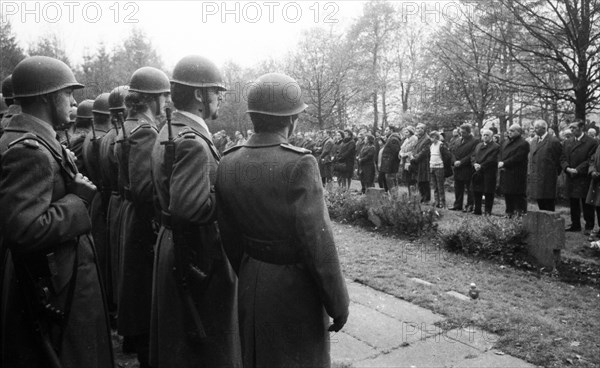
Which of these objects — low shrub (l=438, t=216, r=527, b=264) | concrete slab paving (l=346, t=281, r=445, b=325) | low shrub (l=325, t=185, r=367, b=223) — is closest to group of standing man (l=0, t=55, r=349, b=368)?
concrete slab paving (l=346, t=281, r=445, b=325)

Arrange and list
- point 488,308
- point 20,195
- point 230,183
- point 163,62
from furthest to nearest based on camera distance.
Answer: point 163,62 < point 488,308 < point 230,183 < point 20,195

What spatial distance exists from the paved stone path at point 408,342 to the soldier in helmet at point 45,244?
2454 millimetres

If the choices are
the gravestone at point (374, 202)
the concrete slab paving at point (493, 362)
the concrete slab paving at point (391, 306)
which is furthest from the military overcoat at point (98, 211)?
the gravestone at point (374, 202)

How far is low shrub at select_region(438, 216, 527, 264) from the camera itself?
25.6 feet

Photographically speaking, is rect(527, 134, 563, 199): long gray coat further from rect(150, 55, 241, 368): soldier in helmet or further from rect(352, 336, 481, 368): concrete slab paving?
rect(150, 55, 241, 368): soldier in helmet

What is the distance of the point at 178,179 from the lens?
9.99ft

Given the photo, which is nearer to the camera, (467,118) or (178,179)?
(178,179)

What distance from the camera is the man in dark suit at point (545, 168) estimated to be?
10500mm

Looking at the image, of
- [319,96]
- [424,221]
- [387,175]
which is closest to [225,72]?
[319,96]

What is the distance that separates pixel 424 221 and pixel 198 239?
7052 mm

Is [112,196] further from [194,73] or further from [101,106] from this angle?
[194,73]

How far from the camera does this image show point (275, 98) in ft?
9.49

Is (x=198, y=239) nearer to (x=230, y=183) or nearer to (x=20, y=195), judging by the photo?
(x=230, y=183)

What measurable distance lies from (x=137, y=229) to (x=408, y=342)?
9.20 feet
